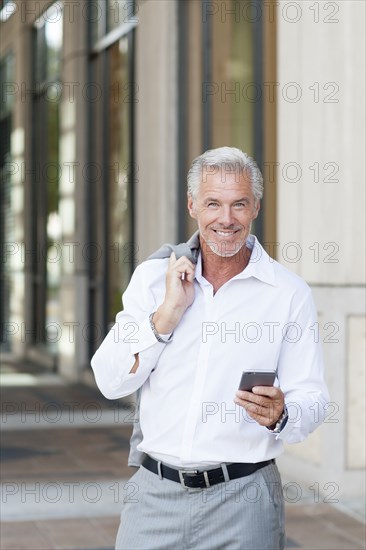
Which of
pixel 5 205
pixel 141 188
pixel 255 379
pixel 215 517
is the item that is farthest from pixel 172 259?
pixel 5 205

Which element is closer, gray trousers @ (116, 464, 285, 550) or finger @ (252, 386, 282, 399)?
finger @ (252, 386, 282, 399)

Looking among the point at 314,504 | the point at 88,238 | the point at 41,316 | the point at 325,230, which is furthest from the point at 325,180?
the point at 41,316

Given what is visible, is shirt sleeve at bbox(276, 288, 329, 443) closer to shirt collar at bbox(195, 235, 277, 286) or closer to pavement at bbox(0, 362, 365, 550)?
shirt collar at bbox(195, 235, 277, 286)

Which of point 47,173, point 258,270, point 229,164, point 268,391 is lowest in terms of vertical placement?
point 268,391

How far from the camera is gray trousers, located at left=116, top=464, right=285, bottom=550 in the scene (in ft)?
8.67

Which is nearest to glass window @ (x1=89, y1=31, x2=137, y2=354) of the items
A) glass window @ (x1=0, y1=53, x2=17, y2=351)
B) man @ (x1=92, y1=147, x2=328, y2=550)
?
glass window @ (x1=0, y1=53, x2=17, y2=351)

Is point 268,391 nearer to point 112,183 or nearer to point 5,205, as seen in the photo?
point 112,183

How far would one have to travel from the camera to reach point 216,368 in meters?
2.63

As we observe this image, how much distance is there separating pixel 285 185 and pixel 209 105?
2.39m

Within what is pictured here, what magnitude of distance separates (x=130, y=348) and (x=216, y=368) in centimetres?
22

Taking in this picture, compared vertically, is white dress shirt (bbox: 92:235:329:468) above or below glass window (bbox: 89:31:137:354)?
below

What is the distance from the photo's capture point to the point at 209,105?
909 cm

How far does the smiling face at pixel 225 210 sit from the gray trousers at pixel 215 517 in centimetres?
57

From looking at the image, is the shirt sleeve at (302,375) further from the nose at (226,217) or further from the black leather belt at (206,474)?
the nose at (226,217)
